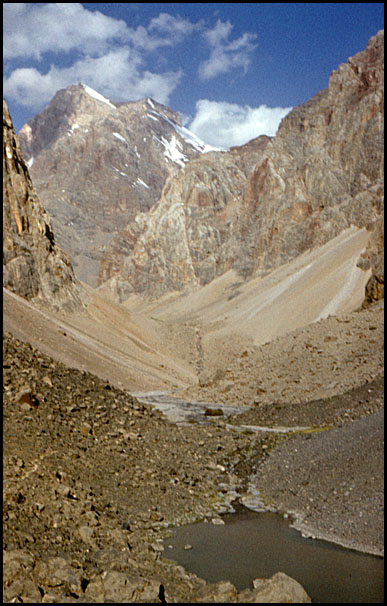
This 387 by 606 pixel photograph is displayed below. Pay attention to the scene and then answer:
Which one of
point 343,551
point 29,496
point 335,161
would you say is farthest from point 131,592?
point 335,161

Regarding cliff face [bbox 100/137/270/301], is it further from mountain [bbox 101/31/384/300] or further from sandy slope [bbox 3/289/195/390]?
sandy slope [bbox 3/289/195/390]

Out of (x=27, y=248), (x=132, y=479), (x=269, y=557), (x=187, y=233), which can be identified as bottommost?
(x=269, y=557)

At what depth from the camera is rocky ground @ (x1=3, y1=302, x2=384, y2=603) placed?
785cm

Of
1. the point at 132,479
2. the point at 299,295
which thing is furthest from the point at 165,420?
the point at 299,295

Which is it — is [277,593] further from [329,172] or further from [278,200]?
[278,200]

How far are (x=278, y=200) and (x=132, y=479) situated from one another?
96661 millimetres

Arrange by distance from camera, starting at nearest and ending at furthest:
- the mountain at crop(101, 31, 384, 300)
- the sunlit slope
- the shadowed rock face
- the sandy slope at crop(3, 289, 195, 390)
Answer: the sandy slope at crop(3, 289, 195, 390) → the shadowed rock face → the sunlit slope → the mountain at crop(101, 31, 384, 300)

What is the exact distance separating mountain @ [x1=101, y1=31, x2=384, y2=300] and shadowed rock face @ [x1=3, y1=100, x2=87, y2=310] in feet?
72.3

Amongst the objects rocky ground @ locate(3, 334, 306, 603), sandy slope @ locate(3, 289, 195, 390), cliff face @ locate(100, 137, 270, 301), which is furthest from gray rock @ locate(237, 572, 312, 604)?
cliff face @ locate(100, 137, 270, 301)

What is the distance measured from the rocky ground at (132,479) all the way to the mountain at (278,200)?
77.2 ft

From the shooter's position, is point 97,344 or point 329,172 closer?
point 97,344

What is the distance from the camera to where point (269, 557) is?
9.79m

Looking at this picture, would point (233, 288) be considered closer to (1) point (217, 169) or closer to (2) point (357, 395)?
(1) point (217, 169)

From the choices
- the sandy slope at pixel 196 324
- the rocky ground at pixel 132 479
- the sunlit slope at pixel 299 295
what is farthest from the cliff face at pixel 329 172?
the rocky ground at pixel 132 479
